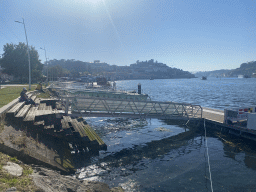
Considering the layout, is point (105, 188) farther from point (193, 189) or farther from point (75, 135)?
point (75, 135)

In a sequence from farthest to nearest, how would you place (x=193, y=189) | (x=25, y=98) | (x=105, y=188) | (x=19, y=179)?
1. (x=25, y=98)
2. (x=193, y=189)
3. (x=105, y=188)
4. (x=19, y=179)

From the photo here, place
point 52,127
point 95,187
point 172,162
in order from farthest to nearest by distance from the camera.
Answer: point 172,162, point 52,127, point 95,187

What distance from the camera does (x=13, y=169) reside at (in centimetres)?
614

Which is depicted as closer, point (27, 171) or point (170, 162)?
point (27, 171)

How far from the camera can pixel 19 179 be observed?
5.63 m

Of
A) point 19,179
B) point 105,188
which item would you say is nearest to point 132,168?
point 105,188

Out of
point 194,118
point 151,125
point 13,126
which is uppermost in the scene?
point 13,126

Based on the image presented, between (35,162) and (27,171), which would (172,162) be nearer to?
(35,162)

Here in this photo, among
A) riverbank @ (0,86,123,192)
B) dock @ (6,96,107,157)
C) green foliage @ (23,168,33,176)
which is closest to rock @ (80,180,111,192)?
riverbank @ (0,86,123,192)

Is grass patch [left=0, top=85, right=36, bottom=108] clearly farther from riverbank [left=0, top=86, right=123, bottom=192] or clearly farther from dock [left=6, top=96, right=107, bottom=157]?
riverbank [left=0, top=86, right=123, bottom=192]

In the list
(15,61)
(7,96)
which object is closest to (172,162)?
(7,96)

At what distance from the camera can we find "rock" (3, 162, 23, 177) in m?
5.89

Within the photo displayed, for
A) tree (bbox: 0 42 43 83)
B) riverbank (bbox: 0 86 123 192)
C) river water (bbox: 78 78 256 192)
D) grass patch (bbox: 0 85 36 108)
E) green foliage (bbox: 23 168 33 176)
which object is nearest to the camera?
riverbank (bbox: 0 86 123 192)

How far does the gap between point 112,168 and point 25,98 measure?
8617mm
